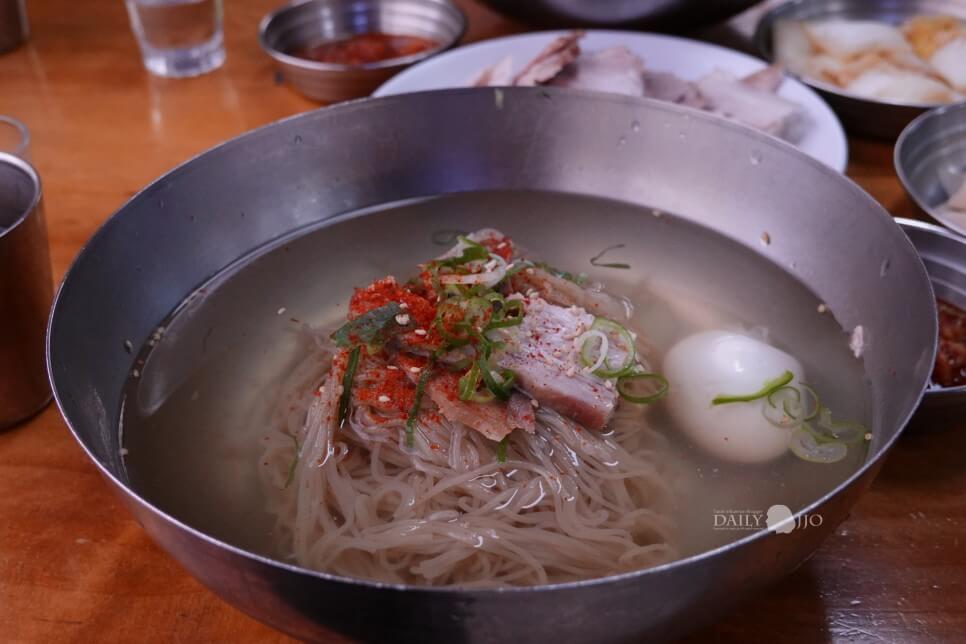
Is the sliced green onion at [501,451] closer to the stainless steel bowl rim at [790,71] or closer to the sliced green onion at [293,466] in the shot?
the sliced green onion at [293,466]

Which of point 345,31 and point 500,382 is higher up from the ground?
point 500,382

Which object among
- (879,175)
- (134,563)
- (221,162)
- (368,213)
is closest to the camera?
(134,563)

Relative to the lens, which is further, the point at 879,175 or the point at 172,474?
the point at 879,175

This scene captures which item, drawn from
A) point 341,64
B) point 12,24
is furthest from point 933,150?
point 12,24

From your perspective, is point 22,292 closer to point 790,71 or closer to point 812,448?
point 812,448

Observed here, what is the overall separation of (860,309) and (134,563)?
146 cm

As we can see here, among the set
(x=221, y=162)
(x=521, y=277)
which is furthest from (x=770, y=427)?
(x=221, y=162)

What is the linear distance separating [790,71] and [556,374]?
180 cm

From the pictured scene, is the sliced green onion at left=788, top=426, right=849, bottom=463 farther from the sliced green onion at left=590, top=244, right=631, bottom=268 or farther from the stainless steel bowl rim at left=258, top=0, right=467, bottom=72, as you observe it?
the stainless steel bowl rim at left=258, top=0, right=467, bottom=72

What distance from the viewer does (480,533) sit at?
143 centimetres

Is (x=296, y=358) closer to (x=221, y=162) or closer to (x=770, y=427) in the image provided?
(x=221, y=162)

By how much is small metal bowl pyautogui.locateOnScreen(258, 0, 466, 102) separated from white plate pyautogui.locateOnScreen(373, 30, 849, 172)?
0.39 ft

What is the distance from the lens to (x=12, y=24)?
3.29 metres

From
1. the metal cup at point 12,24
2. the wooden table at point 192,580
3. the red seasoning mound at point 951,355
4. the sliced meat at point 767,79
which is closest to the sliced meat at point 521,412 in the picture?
the wooden table at point 192,580
